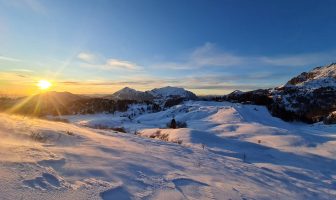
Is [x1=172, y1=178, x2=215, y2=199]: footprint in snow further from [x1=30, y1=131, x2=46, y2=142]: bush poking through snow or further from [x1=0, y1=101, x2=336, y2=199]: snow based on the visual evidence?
[x1=30, y1=131, x2=46, y2=142]: bush poking through snow

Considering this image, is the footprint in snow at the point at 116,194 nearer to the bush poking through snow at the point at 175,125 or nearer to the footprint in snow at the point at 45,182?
the footprint in snow at the point at 45,182

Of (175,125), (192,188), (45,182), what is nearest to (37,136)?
(45,182)

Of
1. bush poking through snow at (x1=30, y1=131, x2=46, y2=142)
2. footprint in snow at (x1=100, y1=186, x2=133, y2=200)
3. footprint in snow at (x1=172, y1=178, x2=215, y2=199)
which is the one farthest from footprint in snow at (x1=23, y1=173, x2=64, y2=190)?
bush poking through snow at (x1=30, y1=131, x2=46, y2=142)

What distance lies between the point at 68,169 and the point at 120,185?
3.43 ft

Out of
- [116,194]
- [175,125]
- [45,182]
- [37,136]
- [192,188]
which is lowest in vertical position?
[175,125]

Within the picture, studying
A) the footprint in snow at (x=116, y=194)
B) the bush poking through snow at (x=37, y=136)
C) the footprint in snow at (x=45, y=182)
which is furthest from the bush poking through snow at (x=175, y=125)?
the footprint in snow at (x=45, y=182)

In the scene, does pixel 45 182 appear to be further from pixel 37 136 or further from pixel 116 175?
pixel 37 136

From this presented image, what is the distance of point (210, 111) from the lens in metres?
61.4

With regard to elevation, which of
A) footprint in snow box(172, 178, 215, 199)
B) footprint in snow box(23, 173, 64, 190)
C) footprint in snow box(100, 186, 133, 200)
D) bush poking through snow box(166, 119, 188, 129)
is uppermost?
footprint in snow box(23, 173, 64, 190)

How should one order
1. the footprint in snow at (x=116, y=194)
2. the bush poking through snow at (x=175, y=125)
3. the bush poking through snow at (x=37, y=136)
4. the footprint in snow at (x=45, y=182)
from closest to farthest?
the footprint in snow at (x=45, y=182), the footprint in snow at (x=116, y=194), the bush poking through snow at (x=37, y=136), the bush poking through snow at (x=175, y=125)

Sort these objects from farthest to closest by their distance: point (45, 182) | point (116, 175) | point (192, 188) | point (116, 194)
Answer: point (192, 188), point (116, 175), point (116, 194), point (45, 182)

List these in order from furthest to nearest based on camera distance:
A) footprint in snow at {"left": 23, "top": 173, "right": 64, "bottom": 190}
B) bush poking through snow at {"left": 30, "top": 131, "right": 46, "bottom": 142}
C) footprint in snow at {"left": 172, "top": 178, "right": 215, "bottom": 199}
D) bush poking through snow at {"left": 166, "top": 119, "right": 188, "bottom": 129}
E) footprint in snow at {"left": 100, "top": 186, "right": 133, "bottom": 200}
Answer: bush poking through snow at {"left": 166, "top": 119, "right": 188, "bottom": 129} → bush poking through snow at {"left": 30, "top": 131, "right": 46, "bottom": 142} → footprint in snow at {"left": 172, "top": 178, "right": 215, "bottom": 199} → footprint in snow at {"left": 100, "top": 186, "right": 133, "bottom": 200} → footprint in snow at {"left": 23, "top": 173, "right": 64, "bottom": 190}

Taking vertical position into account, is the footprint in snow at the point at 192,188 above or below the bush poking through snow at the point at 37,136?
below

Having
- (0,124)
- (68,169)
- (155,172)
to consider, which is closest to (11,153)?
(68,169)
